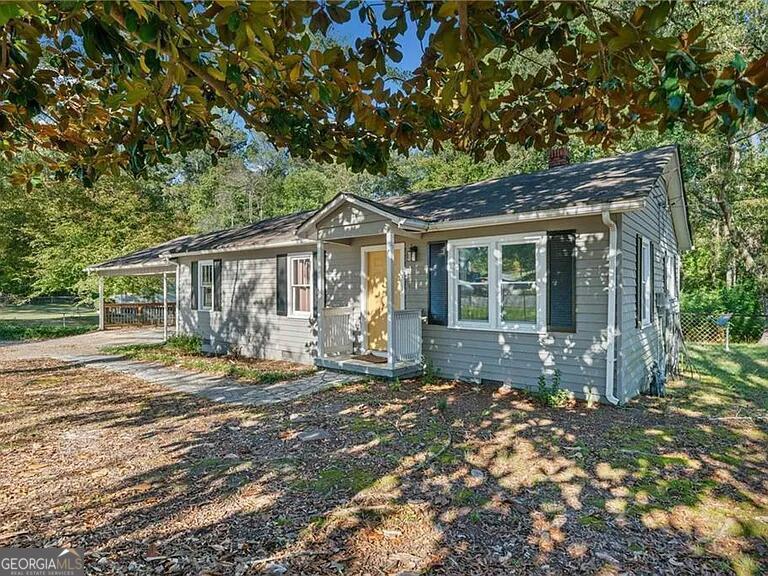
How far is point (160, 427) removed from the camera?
5.63 metres

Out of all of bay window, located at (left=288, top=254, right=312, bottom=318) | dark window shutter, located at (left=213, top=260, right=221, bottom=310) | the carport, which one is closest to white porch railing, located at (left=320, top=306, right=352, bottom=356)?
bay window, located at (left=288, top=254, right=312, bottom=318)

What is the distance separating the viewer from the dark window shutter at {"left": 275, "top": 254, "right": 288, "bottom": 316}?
35.8 feet

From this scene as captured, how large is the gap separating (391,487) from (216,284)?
10357 mm

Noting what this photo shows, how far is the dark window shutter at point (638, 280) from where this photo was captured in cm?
750

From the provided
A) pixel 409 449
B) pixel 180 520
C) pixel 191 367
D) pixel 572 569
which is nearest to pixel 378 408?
pixel 409 449

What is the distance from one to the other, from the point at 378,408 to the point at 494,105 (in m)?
4.39

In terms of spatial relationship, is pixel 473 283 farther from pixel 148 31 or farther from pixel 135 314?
pixel 135 314

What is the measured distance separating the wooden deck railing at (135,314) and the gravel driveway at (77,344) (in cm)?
141

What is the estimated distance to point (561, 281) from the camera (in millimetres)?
6934

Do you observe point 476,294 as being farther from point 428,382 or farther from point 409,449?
point 409,449

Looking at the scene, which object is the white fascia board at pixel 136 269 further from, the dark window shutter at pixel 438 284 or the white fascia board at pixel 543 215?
the white fascia board at pixel 543 215

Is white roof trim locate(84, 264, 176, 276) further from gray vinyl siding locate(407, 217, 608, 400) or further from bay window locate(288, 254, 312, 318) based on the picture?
gray vinyl siding locate(407, 217, 608, 400)

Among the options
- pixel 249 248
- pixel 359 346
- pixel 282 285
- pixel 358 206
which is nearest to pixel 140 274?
pixel 249 248

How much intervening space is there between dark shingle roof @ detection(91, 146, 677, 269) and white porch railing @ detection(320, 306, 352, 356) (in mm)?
1952
